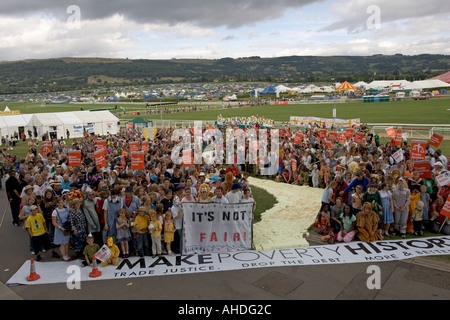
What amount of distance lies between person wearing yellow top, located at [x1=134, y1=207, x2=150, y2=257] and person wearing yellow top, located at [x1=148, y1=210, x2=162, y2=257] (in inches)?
5.1

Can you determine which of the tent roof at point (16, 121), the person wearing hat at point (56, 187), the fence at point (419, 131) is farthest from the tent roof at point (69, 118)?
the person wearing hat at point (56, 187)

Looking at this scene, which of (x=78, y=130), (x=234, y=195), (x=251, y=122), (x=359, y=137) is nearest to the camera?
(x=234, y=195)

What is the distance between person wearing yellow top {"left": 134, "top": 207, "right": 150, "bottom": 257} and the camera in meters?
8.62

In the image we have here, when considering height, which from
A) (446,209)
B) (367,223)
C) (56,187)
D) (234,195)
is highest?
(56,187)

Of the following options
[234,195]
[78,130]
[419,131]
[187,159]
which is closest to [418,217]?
[234,195]

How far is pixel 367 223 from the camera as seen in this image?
30.0 ft

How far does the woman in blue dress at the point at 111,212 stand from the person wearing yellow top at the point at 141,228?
23.5 inches

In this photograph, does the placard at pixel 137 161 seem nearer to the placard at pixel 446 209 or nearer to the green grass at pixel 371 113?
the placard at pixel 446 209

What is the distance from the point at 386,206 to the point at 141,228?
6.45 meters

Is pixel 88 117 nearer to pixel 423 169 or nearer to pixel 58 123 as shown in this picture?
pixel 58 123

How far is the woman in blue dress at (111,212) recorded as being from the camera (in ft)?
28.9

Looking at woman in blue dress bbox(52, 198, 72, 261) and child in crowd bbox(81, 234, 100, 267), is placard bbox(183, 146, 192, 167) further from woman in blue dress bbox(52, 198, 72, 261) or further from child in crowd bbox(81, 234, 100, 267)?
child in crowd bbox(81, 234, 100, 267)

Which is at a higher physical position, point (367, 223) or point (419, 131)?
point (419, 131)

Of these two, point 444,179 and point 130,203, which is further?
point 444,179
